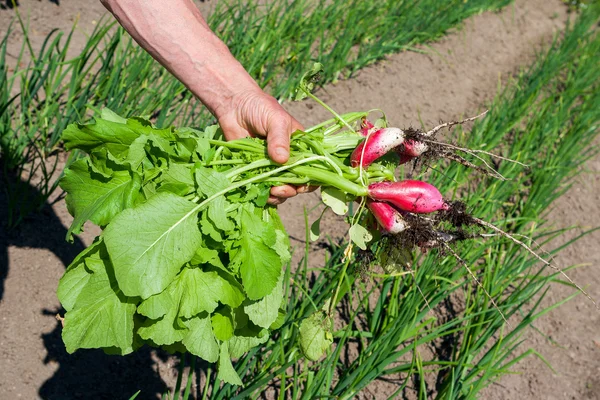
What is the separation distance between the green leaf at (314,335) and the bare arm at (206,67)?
0.33 metres

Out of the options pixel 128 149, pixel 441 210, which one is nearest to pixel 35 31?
pixel 128 149

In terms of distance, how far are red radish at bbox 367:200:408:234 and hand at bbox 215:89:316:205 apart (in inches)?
7.4

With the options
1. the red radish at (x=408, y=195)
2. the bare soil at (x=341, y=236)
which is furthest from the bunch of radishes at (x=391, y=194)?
the bare soil at (x=341, y=236)

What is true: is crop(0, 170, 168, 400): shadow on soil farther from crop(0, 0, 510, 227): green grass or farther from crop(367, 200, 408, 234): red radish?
crop(367, 200, 408, 234): red radish

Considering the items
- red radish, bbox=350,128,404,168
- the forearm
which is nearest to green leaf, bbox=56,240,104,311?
the forearm

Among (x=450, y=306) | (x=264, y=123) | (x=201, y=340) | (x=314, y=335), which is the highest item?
(x=264, y=123)

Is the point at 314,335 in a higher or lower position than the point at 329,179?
lower

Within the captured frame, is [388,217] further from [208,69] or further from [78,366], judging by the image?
[78,366]

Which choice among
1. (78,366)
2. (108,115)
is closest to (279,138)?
(108,115)

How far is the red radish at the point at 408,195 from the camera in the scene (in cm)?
149

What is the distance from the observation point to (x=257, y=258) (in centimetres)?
123

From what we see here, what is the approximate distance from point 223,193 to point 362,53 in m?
2.48

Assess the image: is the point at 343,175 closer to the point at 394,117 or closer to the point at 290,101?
the point at 290,101

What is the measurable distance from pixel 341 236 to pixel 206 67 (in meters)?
1.25
